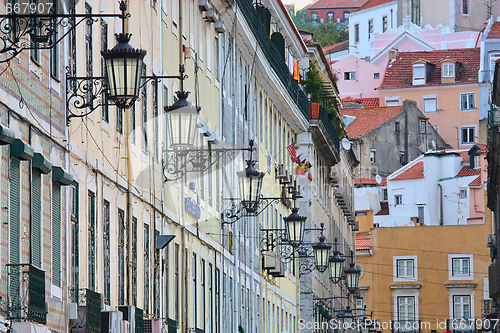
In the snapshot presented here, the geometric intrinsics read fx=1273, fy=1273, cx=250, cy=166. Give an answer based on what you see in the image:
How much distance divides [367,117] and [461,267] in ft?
58.9

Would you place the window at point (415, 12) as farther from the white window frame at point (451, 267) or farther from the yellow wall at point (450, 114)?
the white window frame at point (451, 267)

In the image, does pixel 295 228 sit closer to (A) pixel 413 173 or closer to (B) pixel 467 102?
(A) pixel 413 173

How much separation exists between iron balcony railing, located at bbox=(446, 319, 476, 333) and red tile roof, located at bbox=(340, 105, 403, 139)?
1658cm

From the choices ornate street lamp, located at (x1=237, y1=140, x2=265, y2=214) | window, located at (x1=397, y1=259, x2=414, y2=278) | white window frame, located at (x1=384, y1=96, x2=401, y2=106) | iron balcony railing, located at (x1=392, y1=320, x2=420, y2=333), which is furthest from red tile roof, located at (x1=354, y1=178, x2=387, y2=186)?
ornate street lamp, located at (x1=237, y1=140, x2=265, y2=214)

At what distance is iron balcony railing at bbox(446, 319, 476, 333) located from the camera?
7144cm

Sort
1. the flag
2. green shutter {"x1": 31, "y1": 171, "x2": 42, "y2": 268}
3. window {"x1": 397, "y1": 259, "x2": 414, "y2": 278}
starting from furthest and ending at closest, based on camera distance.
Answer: window {"x1": 397, "y1": 259, "x2": 414, "y2": 278} < the flag < green shutter {"x1": 31, "y1": 171, "x2": 42, "y2": 268}

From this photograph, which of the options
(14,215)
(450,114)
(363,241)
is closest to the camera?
(14,215)

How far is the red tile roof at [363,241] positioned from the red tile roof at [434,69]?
21.6 metres

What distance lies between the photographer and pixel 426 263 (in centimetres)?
7262

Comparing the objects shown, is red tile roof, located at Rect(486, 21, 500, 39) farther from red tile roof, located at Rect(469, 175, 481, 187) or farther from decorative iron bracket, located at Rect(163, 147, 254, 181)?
decorative iron bracket, located at Rect(163, 147, 254, 181)

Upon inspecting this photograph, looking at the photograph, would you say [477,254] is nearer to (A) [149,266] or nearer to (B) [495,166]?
(B) [495,166]

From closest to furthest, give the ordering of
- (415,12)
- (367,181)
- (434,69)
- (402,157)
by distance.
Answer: (367,181), (402,157), (434,69), (415,12)

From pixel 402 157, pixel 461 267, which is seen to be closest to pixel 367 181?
pixel 402 157

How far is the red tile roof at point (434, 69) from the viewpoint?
95.6 meters
